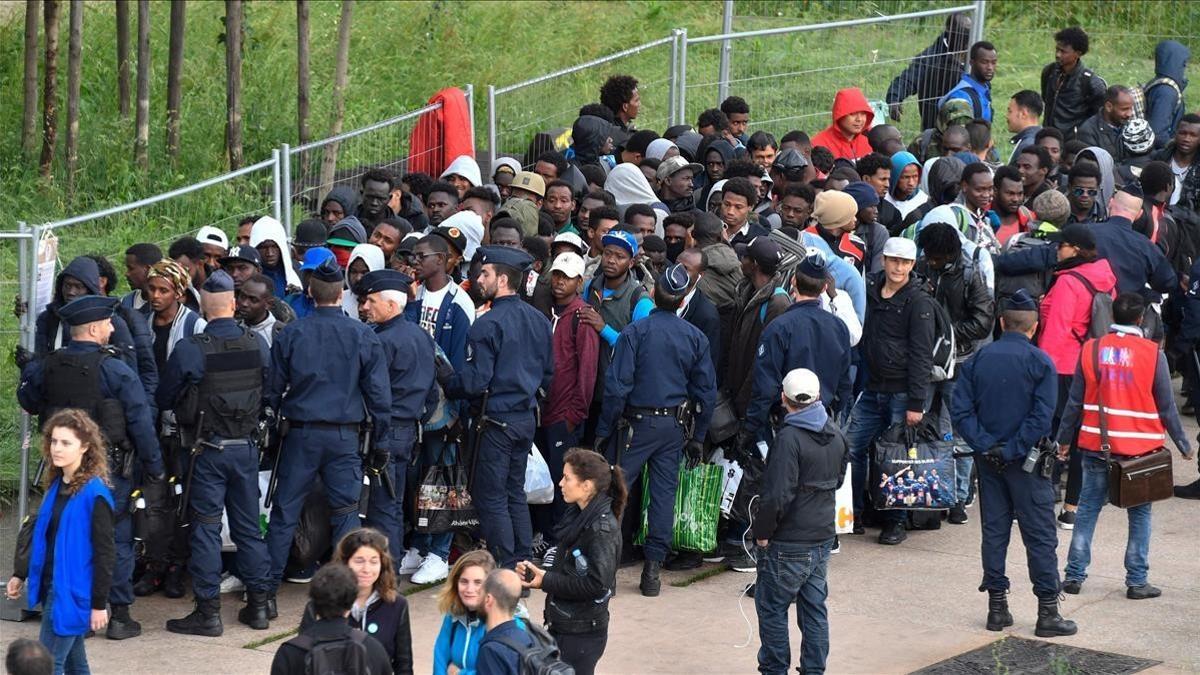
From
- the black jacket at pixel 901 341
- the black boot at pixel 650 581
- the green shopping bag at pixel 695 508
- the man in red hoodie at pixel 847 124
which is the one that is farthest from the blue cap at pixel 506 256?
the man in red hoodie at pixel 847 124

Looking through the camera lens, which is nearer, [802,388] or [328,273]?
[802,388]

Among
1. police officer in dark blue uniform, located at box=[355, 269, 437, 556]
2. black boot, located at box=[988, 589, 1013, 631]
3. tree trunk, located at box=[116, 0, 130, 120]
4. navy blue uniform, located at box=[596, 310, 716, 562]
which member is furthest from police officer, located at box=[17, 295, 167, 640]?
tree trunk, located at box=[116, 0, 130, 120]

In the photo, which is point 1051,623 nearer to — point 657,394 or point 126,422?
point 657,394

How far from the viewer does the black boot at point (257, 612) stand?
9.80 meters

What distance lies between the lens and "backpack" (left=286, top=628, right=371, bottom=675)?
6.54m

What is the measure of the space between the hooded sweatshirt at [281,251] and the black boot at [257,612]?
2107mm

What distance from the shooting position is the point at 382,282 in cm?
1011

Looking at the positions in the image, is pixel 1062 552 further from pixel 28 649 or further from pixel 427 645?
pixel 28 649

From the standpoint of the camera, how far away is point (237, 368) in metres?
9.57

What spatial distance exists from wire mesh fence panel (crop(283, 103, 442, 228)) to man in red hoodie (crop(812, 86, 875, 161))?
337cm

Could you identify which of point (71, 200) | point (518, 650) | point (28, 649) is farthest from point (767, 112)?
point (28, 649)

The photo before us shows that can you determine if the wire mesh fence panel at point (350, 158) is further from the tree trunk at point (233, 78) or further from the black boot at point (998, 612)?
the black boot at point (998, 612)

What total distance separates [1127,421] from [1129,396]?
141mm

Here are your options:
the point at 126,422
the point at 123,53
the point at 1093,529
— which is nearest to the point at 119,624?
the point at 126,422
